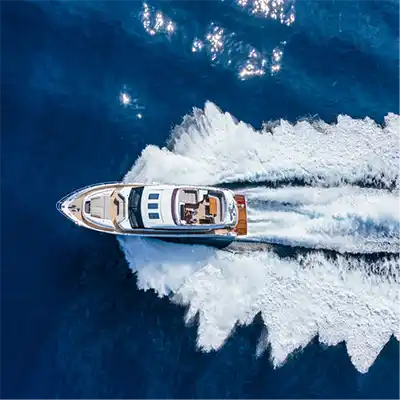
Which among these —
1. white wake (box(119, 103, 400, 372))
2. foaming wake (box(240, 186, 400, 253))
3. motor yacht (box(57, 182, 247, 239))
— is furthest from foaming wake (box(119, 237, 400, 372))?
motor yacht (box(57, 182, 247, 239))

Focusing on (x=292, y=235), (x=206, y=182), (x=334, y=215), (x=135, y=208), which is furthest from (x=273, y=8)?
(x=135, y=208)

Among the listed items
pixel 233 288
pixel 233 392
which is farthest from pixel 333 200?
pixel 233 392

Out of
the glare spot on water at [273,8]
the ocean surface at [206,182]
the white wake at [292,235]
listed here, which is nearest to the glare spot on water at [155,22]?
the ocean surface at [206,182]

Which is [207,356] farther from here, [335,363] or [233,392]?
[335,363]

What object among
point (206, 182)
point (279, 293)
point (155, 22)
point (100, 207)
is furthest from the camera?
point (155, 22)

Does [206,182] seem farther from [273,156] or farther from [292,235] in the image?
[292,235]
